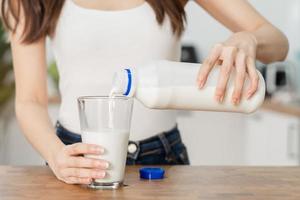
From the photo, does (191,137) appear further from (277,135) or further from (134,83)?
(134,83)

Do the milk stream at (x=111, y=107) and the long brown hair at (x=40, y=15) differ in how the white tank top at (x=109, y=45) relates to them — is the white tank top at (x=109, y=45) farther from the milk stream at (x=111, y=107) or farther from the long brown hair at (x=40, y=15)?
the milk stream at (x=111, y=107)

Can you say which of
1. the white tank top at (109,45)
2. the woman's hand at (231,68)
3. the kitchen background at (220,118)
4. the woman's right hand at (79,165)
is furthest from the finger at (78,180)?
the kitchen background at (220,118)

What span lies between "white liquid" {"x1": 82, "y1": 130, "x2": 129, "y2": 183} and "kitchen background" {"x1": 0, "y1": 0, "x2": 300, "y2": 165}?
95.1 inches

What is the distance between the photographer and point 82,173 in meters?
1.19

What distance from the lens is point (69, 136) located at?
162 centimetres

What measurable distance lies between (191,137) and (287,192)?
2856 millimetres

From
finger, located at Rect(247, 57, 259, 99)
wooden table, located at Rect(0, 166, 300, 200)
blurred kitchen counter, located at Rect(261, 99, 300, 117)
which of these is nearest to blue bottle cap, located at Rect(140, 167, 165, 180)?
wooden table, located at Rect(0, 166, 300, 200)

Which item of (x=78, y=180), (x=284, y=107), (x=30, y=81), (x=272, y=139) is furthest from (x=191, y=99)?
(x=272, y=139)

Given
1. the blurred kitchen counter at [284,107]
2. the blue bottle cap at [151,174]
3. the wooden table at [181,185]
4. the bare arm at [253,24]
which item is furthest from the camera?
the blurred kitchen counter at [284,107]

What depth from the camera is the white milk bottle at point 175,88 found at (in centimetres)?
118

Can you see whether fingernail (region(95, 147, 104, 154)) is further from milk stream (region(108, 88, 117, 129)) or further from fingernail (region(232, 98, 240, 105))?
fingernail (region(232, 98, 240, 105))

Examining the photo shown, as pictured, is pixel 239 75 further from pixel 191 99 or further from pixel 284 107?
pixel 284 107

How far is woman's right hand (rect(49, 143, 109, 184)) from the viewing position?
117 centimetres

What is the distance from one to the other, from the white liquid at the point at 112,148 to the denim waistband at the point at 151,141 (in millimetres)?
358
